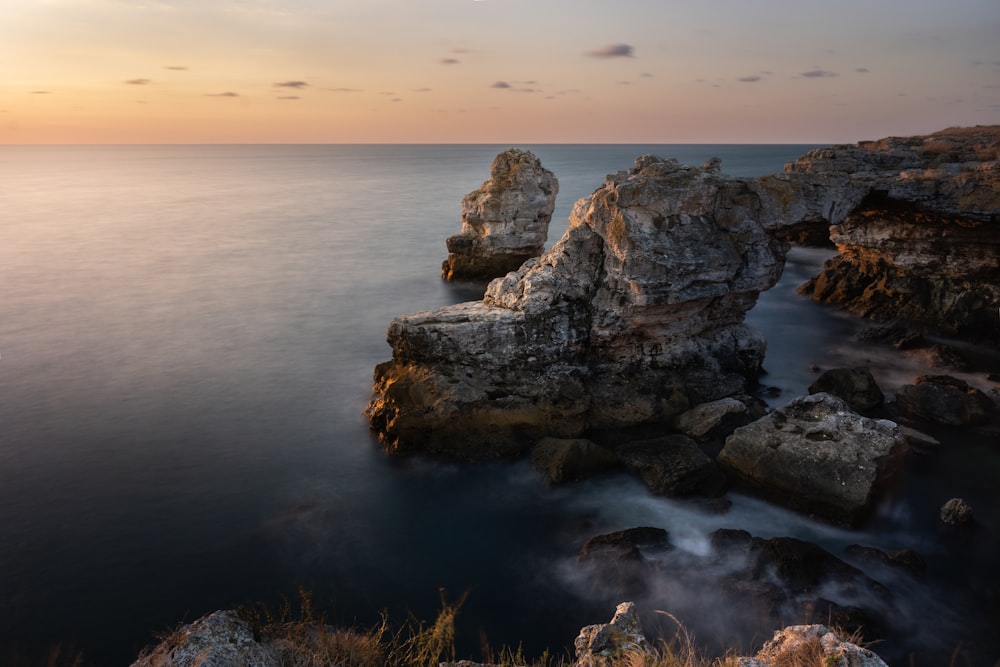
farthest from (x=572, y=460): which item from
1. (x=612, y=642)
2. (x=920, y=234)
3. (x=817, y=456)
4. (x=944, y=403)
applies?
(x=920, y=234)

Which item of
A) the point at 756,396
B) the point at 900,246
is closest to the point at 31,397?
the point at 756,396

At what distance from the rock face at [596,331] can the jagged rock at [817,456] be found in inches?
112

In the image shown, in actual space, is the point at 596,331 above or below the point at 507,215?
below

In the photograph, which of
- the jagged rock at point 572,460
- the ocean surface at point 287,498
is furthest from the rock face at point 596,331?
the ocean surface at point 287,498

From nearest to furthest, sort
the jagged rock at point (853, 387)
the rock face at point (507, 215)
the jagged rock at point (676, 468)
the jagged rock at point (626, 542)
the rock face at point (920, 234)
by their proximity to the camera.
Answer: the jagged rock at point (626, 542) < the jagged rock at point (676, 468) < the jagged rock at point (853, 387) < the rock face at point (920, 234) < the rock face at point (507, 215)

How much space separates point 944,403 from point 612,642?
15.5 metres

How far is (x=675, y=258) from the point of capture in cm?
1705

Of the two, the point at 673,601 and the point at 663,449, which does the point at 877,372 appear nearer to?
the point at 663,449

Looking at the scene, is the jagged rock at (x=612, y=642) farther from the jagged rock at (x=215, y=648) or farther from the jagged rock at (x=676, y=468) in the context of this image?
the jagged rock at (x=676, y=468)

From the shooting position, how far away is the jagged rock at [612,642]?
625 cm

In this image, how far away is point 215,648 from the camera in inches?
222

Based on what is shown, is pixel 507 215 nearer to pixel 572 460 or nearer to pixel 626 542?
pixel 572 460

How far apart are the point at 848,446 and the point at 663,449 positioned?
13.1 ft

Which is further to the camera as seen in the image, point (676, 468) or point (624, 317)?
point (624, 317)
